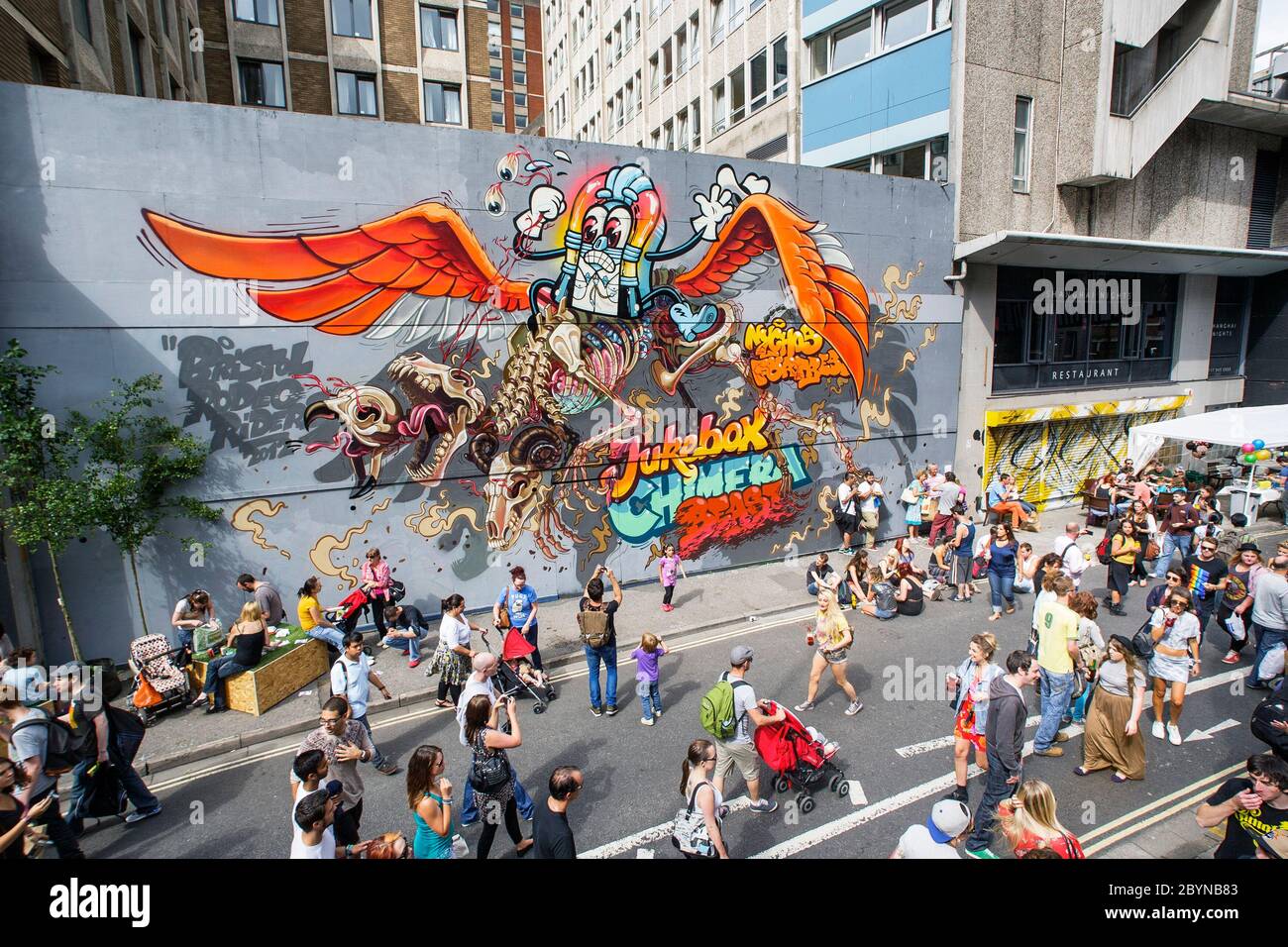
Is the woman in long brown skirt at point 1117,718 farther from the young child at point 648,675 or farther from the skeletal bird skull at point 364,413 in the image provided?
the skeletal bird skull at point 364,413

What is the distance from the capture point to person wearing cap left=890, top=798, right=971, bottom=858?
4.07 meters

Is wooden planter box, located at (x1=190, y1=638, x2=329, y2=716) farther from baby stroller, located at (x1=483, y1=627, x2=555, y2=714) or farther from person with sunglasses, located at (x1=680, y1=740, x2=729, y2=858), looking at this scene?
person with sunglasses, located at (x1=680, y1=740, x2=729, y2=858)

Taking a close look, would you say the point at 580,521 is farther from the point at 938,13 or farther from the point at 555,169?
the point at 938,13

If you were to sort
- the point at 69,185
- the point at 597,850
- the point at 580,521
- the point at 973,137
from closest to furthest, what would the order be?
the point at 597,850 → the point at 69,185 → the point at 580,521 → the point at 973,137

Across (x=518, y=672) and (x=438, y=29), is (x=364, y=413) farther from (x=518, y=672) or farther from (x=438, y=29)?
(x=438, y=29)

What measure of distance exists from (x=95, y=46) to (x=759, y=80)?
1815cm

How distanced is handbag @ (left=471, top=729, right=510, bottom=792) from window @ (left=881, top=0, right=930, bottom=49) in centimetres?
1817

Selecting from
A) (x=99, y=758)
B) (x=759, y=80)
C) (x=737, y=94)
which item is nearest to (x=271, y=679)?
(x=99, y=758)

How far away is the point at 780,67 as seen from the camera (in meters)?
21.3

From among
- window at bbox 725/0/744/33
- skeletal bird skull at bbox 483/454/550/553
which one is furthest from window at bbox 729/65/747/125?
skeletal bird skull at bbox 483/454/550/553

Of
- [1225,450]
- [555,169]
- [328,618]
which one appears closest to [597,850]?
[328,618]

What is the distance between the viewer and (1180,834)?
19.6ft

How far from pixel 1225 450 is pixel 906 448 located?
46.5 feet

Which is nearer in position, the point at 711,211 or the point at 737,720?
the point at 737,720
